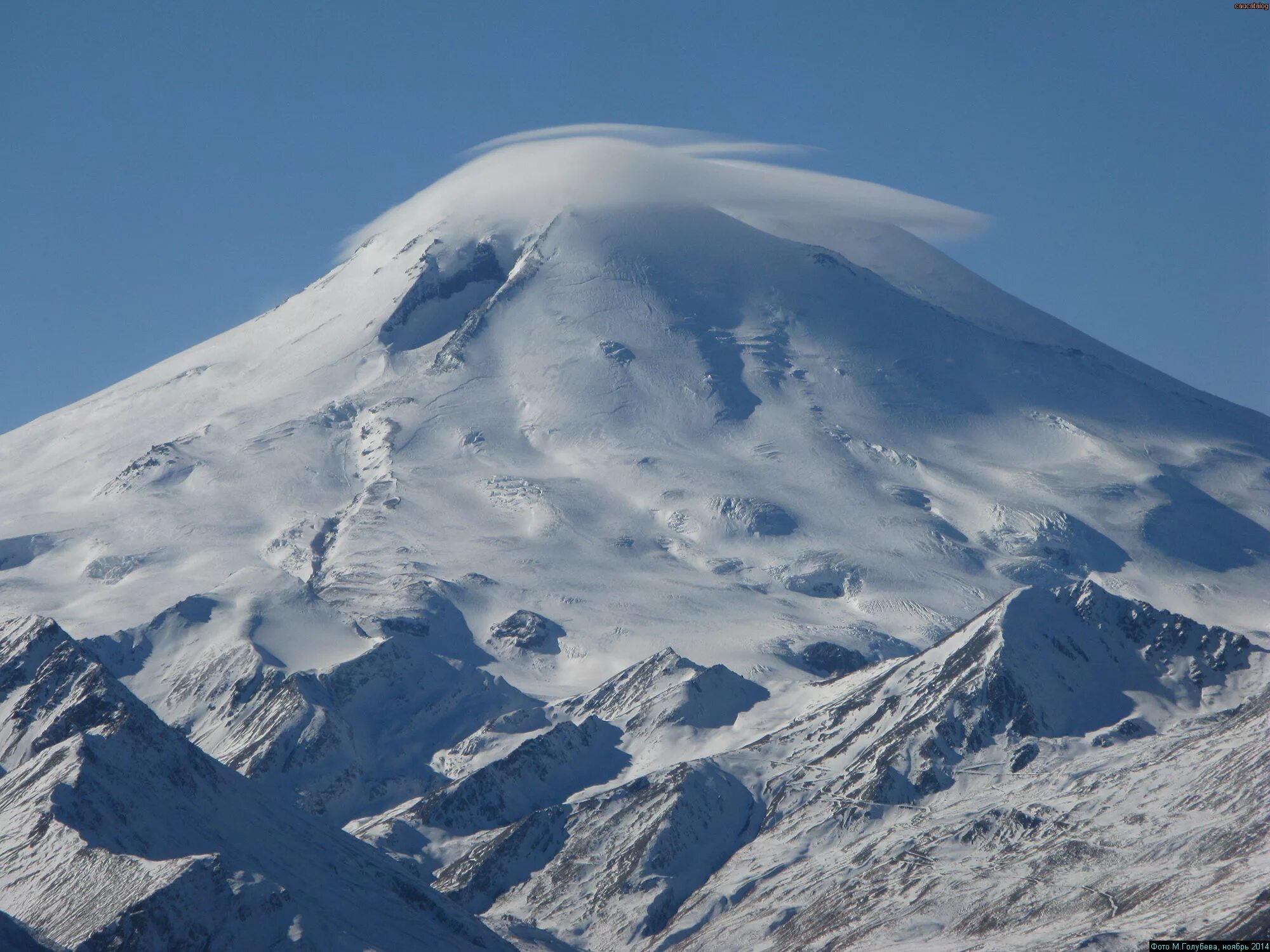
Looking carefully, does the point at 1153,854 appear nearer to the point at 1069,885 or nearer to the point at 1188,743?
the point at 1069,885

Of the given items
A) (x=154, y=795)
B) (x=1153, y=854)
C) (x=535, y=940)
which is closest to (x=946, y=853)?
(x=1153, y=854)

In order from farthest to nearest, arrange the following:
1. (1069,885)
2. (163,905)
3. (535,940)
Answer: (535,940) → (1069,885) → (163,905)

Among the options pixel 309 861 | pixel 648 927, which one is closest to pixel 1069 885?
pixel 648 927

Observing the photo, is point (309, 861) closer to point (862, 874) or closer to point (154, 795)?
point (154, 795)

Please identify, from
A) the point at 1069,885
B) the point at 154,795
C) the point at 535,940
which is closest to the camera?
the point at 154,795

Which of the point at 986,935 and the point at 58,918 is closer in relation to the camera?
the point at 58,918

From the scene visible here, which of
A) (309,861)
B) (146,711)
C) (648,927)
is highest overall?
(146,711)

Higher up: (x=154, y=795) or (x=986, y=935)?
(x=154, y=795)
